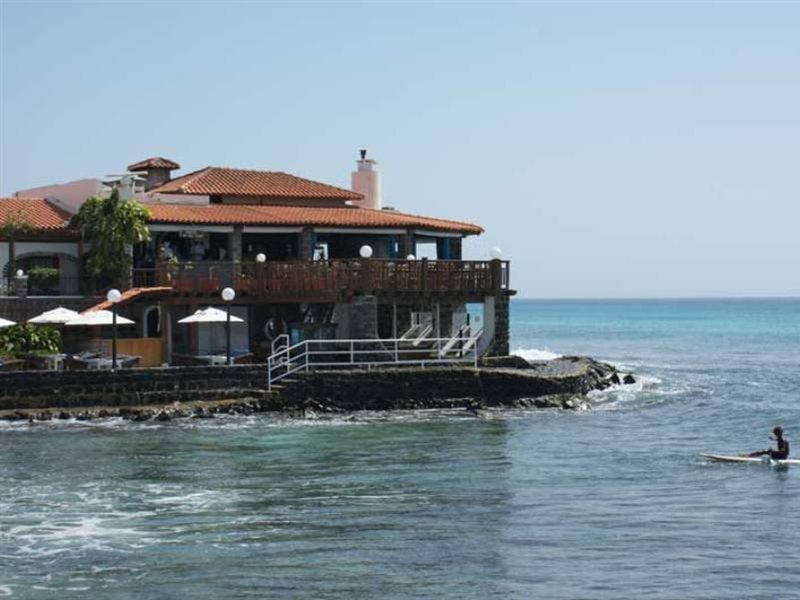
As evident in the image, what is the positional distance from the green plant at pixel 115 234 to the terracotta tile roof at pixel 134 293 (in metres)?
1.03

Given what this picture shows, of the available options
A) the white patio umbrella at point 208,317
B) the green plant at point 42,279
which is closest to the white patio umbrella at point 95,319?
the white patio umbrella at point 208,317

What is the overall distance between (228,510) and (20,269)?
2286 centimetres

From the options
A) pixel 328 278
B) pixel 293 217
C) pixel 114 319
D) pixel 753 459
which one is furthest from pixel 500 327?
pixel 753 459

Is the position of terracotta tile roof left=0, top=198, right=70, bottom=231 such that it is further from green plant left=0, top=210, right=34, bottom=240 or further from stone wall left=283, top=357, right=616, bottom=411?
stone wall left=283, top=357, right=616, bottom=411

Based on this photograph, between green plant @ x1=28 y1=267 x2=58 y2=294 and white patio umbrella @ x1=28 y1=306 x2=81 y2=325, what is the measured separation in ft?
12.7

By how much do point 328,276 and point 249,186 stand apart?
1020 centimetres

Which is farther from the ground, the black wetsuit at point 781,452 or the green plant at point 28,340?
the green plant at point 28,340

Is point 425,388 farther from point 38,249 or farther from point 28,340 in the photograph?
point 38,249

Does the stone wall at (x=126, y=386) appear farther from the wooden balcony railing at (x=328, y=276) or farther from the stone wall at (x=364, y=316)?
the wooden balcony railing at (x=328, y=276)

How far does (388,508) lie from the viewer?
26797 mm

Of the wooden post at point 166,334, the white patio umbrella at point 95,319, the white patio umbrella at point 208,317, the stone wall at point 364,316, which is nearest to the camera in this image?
the white patio umbrella at point 95,319

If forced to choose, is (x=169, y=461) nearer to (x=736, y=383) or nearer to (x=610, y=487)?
(x=610, y=487)

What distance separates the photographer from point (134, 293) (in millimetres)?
44938

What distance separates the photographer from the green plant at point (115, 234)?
151ft
